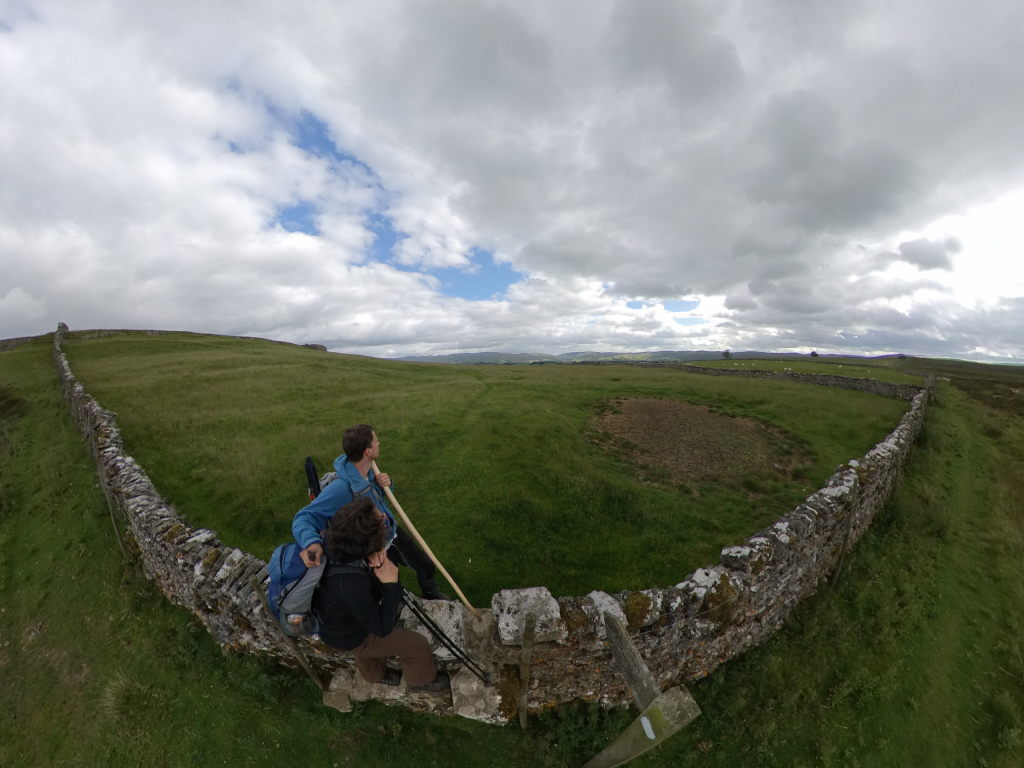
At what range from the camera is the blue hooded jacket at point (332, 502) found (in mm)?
4785

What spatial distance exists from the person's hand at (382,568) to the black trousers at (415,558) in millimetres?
2552

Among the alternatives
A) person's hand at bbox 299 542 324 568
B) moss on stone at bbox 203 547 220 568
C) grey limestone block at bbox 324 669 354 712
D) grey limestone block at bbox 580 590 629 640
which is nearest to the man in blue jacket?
person's hand at bbox 299 542 324 568

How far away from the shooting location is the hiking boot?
18.4 feet

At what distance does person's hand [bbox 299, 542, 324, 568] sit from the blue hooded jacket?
0.46 ft

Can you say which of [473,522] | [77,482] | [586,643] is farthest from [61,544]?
[586,643]

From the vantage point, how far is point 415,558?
23.3ft

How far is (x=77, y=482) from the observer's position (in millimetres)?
12195

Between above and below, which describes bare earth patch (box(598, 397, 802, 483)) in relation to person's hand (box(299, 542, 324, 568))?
below

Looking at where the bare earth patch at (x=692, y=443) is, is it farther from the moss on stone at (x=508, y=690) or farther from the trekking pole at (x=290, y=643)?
the trekking pole at (x=290, y=643)

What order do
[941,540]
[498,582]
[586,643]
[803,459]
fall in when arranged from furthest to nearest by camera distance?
1. [803,459]
2. [941,540]
3. [498,582]
4. [586,643]

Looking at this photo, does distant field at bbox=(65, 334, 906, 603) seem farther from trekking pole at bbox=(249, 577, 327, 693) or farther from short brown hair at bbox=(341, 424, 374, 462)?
short brown hair at bbox=(341, 424, 374, 462)

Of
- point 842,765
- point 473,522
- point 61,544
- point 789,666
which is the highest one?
point 473,522

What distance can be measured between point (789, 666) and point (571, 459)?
7281mm

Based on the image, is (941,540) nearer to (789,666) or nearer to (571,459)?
(789,666)
